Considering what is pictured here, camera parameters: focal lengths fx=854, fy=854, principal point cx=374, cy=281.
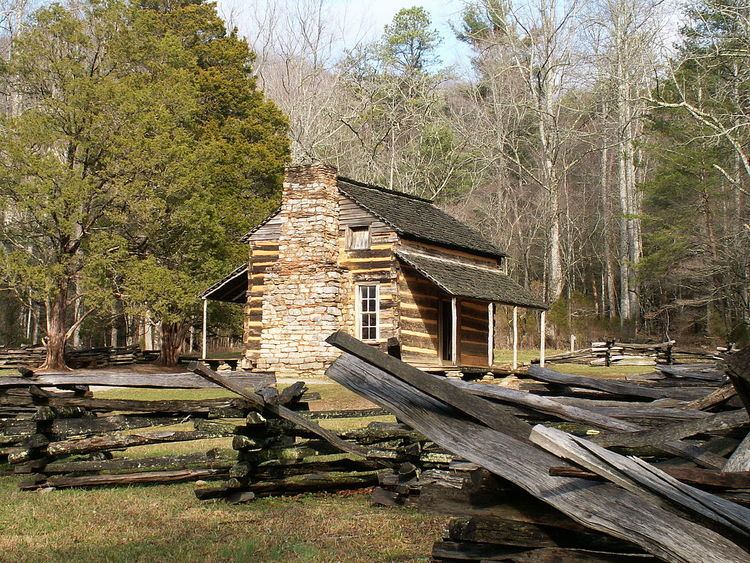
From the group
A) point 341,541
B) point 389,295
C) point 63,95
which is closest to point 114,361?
point 63,95

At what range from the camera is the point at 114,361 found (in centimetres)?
3161

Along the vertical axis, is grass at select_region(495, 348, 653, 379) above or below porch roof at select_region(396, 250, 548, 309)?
below

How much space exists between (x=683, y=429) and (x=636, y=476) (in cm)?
119

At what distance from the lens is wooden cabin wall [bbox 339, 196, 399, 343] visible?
→ 23.8m

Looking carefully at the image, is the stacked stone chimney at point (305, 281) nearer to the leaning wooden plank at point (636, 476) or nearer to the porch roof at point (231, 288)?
the porch roof at point (231, 288)

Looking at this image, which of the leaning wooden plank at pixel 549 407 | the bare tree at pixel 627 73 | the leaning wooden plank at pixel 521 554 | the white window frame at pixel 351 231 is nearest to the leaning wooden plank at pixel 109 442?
the leaning wooden plank at pixel 549 407

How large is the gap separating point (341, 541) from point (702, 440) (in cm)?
265

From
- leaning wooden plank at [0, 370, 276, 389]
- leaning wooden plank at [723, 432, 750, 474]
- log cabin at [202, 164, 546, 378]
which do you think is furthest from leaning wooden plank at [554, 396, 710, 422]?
log cabin at [202, 164, 546, 378]

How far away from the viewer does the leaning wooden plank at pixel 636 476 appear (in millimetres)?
3406

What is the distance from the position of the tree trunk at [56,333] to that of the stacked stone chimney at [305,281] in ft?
24.3

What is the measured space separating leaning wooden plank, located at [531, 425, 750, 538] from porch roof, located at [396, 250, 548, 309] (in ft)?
62.0

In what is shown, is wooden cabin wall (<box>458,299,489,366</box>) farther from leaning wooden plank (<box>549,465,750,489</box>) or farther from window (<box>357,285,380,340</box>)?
leaning wooden plank (<box>549,465,750,489</box>)

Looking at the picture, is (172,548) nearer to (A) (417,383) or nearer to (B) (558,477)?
(A) (417,383)

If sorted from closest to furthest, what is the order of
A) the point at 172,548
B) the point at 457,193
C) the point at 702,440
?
the point at 702,440 → the point at 172,548 → the point at 457,193
